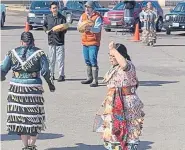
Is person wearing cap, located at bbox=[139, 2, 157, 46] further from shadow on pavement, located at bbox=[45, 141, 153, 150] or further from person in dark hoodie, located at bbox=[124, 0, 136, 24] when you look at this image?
shadow on pavement, located at bbox=[45, 141, 153, 150]

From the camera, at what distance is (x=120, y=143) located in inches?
268

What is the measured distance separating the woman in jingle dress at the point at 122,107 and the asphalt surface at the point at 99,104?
1.19 meters

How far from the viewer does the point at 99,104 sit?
36.1ft

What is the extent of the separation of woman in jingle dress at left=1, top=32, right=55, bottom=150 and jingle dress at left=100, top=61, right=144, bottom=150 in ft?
3.06

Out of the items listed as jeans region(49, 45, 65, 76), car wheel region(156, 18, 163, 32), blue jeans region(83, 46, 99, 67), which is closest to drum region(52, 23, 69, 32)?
jeans region(49, 45, 65, 76)

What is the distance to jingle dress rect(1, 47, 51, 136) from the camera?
725cm

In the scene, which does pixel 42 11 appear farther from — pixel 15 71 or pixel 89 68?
pixel 15 71

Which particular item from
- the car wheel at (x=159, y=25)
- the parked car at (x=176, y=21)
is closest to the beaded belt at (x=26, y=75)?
the parked car at (x=176, y=21)

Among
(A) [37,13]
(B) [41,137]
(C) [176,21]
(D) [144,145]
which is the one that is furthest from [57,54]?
(A) [37,13]

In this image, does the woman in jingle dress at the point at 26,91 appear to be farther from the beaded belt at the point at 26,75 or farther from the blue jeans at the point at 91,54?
the blue jeans at the point at 91,54

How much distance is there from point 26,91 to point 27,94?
38 millimetres

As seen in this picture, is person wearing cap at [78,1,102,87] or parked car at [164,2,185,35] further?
parked car at [164,2,185,35]

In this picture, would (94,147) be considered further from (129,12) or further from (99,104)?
(129,12)

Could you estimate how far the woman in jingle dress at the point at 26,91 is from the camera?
7.25 m
